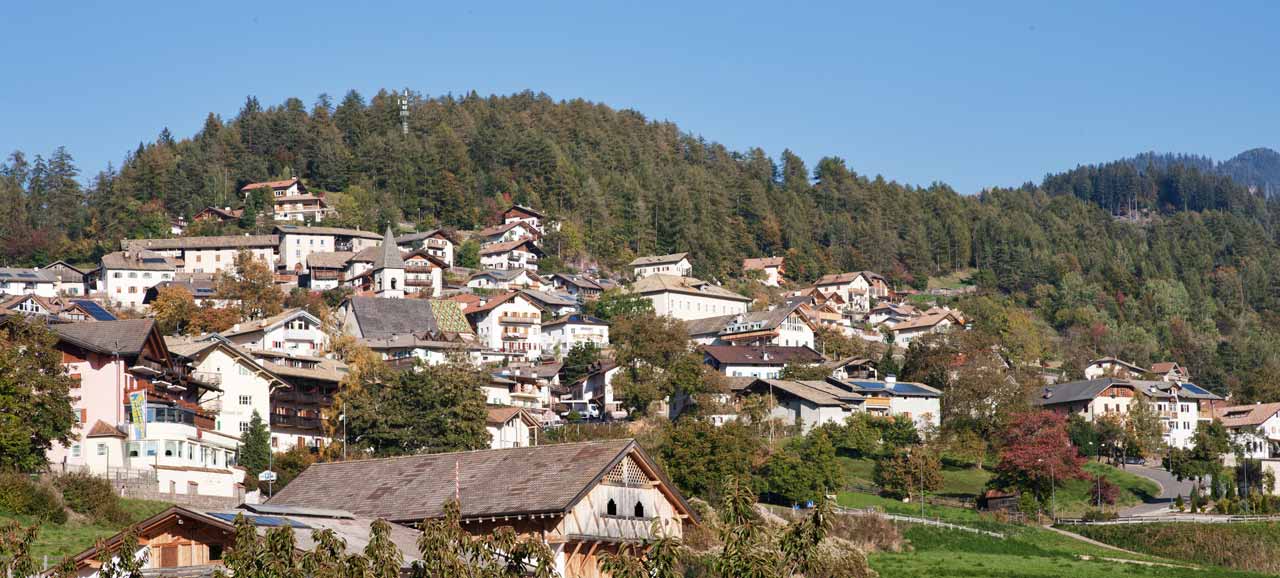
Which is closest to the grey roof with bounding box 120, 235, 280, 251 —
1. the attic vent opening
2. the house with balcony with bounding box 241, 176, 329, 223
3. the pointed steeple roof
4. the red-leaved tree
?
the house with balcony with bounding box 241, 176, 329, 223

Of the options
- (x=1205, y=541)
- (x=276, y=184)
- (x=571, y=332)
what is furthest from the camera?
(x=276, y=184)

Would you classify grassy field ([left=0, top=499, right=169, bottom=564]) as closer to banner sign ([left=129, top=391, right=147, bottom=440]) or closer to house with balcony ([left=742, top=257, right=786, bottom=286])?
banner sign ([left=129, top=391, right=147, bottom=440])

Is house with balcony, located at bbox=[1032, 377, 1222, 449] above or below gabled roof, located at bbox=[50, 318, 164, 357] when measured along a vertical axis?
below

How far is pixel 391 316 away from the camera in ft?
327

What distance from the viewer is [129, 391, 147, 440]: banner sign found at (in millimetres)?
56688

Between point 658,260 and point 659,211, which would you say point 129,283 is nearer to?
point 658,260

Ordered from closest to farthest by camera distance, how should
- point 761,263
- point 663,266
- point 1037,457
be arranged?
point 1037,457
point 663,266
point 761,263

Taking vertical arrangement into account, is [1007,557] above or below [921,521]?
below

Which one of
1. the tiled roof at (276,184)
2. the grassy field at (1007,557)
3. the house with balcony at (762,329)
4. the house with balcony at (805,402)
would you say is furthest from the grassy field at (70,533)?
the tiled roof at (276,184)

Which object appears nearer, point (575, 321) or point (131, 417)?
point (131, 417)

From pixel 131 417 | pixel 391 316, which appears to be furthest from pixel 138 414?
pixel 391 316

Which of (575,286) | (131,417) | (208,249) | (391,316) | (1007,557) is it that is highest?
(208,249)

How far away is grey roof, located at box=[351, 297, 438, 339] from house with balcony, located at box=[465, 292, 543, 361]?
3467mm

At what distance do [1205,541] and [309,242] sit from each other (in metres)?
78.5
